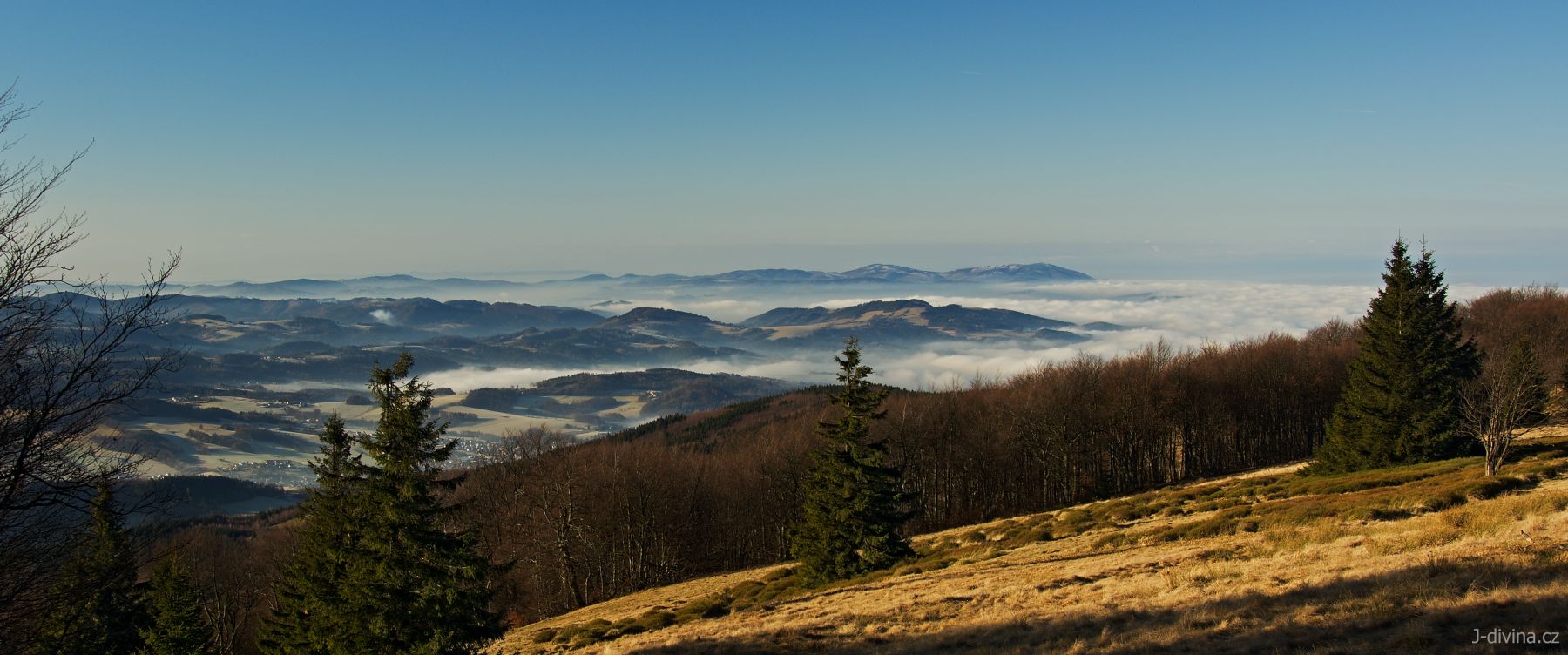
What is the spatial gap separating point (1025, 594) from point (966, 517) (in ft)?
162

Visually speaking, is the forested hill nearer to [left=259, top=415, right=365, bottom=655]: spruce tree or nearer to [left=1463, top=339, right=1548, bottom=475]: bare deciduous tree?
[left=259, top=415, right=365, bottom=655]: spruce tree

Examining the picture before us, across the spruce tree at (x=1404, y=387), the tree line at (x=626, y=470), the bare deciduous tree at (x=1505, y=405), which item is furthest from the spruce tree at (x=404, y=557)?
the spruce tree at (x=1404, y=387)

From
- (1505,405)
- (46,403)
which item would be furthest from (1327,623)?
(1505,405)

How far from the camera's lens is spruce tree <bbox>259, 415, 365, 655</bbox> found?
2350 cm

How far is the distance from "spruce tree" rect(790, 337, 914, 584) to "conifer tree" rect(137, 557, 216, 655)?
24417 mm

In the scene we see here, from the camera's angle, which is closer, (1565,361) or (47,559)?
(47,559)

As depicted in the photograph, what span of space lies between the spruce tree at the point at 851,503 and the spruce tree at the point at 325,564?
59.8ft

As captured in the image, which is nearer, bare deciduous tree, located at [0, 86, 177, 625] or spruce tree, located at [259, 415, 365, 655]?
bare deciduous tree, located at [0, 86, 177, 625]

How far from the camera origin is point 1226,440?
2852 inches

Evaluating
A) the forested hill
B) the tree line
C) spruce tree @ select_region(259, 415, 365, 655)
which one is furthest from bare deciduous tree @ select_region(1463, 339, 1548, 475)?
spruce tree @ select_region(259, 415, 365, 655)

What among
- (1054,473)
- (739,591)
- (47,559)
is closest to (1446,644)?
(47,559)

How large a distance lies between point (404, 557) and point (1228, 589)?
2115 cm

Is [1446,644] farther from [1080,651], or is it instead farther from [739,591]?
[739,591]

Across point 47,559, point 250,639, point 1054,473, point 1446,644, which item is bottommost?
point 250,639
